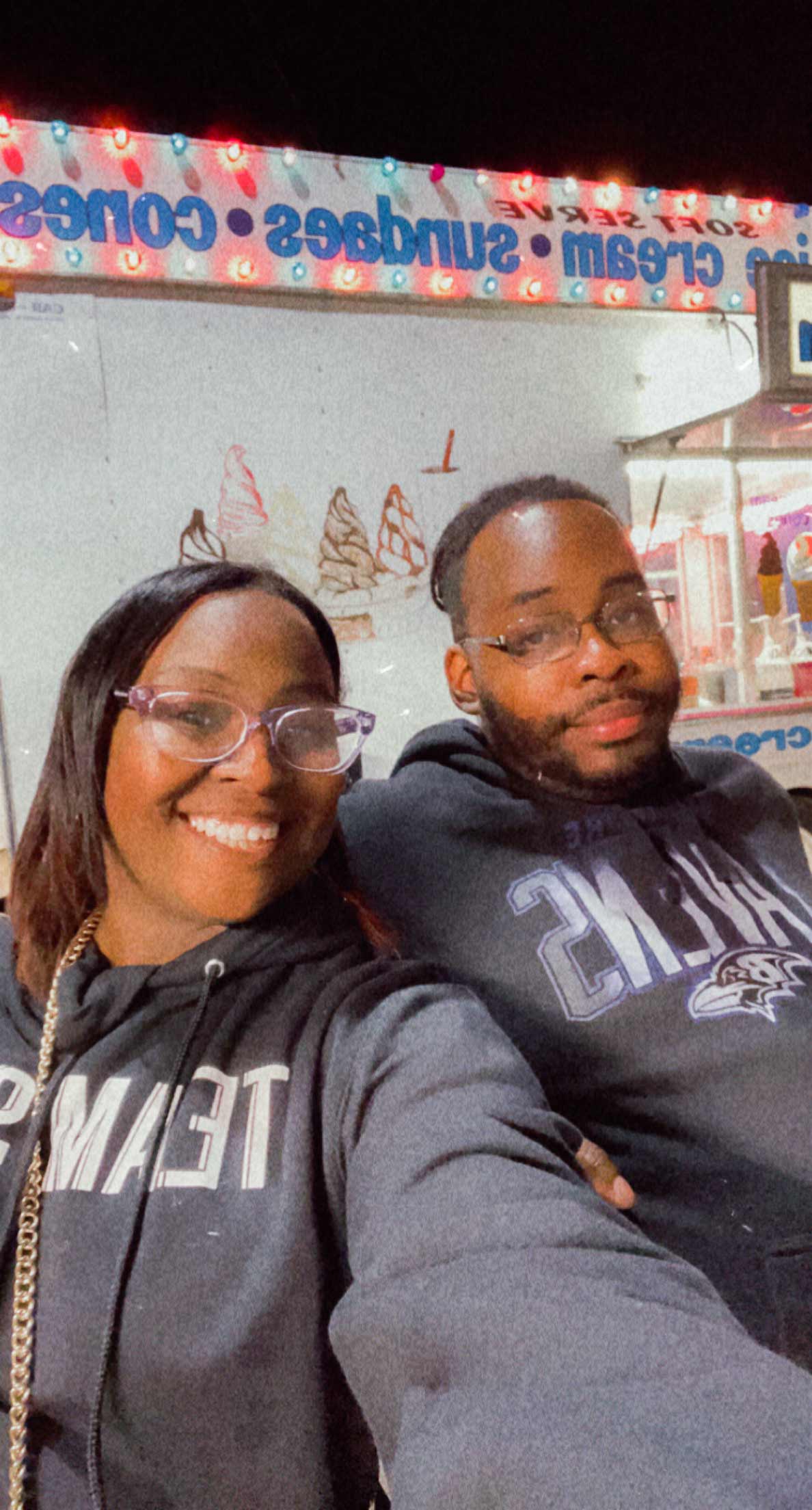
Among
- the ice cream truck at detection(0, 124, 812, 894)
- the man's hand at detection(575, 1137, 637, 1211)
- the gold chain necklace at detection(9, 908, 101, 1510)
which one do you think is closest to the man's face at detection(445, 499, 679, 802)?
the man's hand at detection(575, 1137, 637, 1211)

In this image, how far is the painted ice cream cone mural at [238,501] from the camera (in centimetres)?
360

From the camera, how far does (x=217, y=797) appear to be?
3.91ft

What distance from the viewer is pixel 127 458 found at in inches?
136

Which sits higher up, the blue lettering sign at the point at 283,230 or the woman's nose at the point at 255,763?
the blue lettering sign at the point at 283,230

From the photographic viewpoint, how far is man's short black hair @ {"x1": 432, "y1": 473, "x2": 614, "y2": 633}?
1881 mm

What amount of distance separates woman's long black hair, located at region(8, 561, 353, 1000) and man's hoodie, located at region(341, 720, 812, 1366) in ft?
1.64

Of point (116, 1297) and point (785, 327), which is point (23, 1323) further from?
point (785, 327)

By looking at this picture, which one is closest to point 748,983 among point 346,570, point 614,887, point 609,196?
point 614,887

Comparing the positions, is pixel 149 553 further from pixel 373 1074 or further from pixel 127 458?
→ pixel 373 1074

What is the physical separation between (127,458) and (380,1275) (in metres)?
3.29

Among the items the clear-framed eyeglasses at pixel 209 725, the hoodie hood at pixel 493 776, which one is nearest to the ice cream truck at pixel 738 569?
the hoodie hood at pixel 493 776

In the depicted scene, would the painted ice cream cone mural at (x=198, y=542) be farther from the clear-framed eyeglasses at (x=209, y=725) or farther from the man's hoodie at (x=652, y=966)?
the clear-framed eyeglasses at (x=209, y=725)

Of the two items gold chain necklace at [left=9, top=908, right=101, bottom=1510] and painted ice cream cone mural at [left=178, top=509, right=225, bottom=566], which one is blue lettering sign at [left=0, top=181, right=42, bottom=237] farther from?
gold chain necklace at [left=9, top=908, right=101, bottom=1510]

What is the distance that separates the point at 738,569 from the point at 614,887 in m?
3.37
